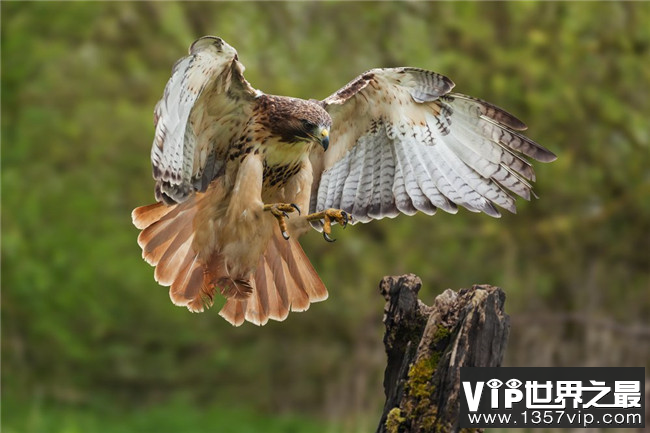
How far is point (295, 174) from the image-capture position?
5.89 metres

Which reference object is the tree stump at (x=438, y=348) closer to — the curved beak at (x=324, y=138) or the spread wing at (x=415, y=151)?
the curved beak at (x=324, y=138)

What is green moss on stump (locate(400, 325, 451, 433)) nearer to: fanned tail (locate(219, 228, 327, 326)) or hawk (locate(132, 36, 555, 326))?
hawk (locate(132, 36, 555, 326))

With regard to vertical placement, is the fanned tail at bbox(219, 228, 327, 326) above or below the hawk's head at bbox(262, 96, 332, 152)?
below

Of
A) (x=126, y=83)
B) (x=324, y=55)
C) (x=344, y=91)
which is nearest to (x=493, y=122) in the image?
(x=344, y=91)

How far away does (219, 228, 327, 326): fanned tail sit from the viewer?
5.93 metres

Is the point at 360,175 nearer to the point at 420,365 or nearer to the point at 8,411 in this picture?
the point at 420,365

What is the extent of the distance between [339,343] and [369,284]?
52.3 inches

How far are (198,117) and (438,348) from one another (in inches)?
75.9

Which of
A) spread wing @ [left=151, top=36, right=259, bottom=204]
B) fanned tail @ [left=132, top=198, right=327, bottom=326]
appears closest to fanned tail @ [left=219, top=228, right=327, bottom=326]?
fanned tail @ [left=132, top=198, right=327, bottom=326]

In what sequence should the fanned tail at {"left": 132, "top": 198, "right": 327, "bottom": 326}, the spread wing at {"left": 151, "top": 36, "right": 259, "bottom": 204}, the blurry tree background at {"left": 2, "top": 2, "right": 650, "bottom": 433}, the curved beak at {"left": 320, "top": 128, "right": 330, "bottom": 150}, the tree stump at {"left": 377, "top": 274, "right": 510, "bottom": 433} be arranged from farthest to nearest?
the blurry tree background at {"left": 2, "top": 2, "right": 650, "bottom": 433} < the fanned tail at {"left": 132, "top": 198, "right": 327, "bottom": 326} < the curved beak at {"left": 320, "top": 128, "right": 330, "bottom": 150} < the spread wing at {"left": 151, "top": 36, "right": 259, "bottom": 204} < the tree stump at {"left": 377, "top": 274, "right": 510, "bottom": 433}

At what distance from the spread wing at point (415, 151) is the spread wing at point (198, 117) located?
Answer: 0.63 metres

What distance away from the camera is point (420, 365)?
4430 millimetres

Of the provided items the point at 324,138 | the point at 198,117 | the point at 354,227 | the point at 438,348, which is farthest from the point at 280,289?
the point at 354,227

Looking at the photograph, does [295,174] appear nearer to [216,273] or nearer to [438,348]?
[216,273]
